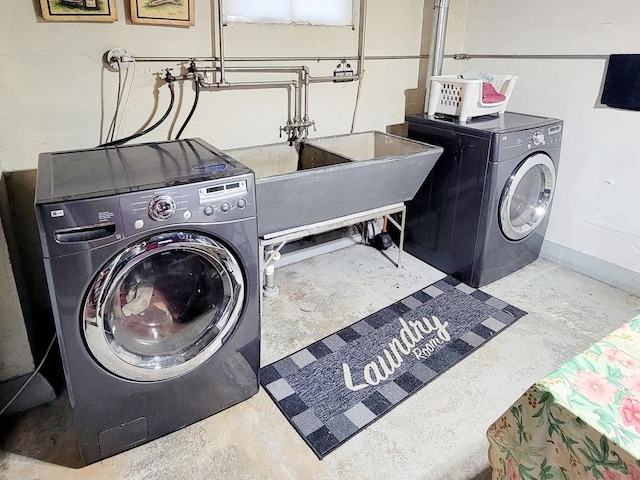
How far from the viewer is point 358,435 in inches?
70.2

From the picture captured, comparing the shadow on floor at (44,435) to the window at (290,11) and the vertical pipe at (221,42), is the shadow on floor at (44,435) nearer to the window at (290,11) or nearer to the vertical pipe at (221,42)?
the vertical pipe at (221,42)

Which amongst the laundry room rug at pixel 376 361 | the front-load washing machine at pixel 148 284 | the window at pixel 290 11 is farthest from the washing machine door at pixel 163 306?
the window at pixel 290 11

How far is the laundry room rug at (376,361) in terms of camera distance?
1.86 m

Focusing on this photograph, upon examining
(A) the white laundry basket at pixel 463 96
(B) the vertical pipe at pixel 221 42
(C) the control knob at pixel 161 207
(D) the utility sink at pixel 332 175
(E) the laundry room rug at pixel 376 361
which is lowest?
(E) the laundry room rug at pixel 376 361

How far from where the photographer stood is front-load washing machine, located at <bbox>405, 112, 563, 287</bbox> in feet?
8.42

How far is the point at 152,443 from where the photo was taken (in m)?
1.73

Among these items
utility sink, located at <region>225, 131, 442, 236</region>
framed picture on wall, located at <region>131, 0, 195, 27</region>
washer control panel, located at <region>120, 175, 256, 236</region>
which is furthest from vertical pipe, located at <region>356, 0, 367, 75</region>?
washer control panel, located at <region>120, 175, 256, 236</region>

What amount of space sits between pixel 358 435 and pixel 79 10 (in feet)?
6.81

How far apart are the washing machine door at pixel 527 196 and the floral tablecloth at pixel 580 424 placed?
1705 mm

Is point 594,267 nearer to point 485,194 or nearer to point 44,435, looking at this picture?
point 485,194

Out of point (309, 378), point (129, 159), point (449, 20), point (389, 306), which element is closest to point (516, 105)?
point (449, 20)

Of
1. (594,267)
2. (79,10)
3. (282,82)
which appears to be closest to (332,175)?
(282,82)

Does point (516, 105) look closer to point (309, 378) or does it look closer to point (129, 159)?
point (309, 378)

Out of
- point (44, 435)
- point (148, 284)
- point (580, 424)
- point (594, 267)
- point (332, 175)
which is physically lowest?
point (44, 435)
